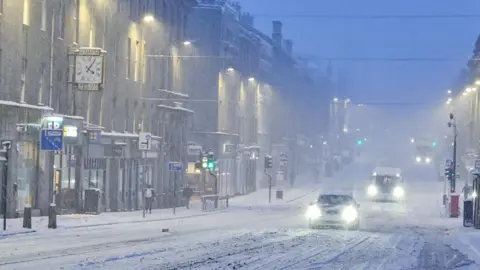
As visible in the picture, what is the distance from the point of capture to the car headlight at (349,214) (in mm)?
36156

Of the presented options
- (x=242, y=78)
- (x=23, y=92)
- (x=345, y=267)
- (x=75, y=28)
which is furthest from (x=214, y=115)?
(x=345, y=267)

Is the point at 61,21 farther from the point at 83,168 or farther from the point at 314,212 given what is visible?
the point at 314,212

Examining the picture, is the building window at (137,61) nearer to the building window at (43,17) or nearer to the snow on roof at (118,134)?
the snow on roof at (118,134)

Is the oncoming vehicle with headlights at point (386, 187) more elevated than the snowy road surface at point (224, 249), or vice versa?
the snowy road surface at point (224, 249)

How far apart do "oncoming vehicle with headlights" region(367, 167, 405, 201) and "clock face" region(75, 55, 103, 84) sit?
4295 centimetres

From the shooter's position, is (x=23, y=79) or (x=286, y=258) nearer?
(x=286, y=258)

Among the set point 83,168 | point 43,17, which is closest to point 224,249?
point 43,17

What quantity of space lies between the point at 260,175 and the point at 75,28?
182ft

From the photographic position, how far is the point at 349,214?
119 feet

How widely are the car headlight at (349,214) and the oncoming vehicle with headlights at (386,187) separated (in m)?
42.0

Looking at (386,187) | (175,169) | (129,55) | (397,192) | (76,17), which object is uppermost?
(76,17)

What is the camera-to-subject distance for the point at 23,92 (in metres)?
39.0

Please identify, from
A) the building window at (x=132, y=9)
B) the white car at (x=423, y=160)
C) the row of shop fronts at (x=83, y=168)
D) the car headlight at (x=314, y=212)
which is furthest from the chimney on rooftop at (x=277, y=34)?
the car headlight at (x=314, y=212)

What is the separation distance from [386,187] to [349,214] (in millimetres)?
43130
